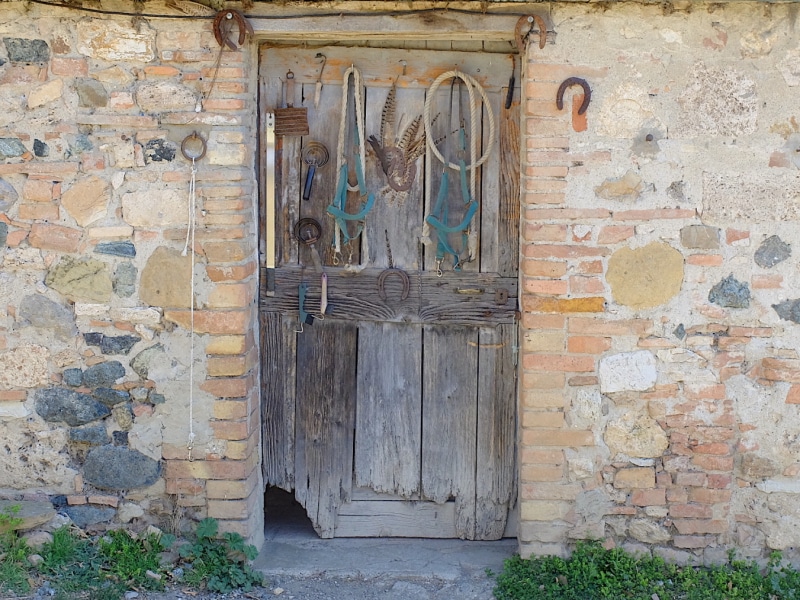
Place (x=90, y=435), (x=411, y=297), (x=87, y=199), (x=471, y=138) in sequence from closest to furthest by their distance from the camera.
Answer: (x=87, y=199)
(x=90, y=435)
(x=471, y=138)
(x=411, y=297)

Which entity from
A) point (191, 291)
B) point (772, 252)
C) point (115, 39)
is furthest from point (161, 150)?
point (772, 252)

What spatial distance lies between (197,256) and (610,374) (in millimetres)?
1780

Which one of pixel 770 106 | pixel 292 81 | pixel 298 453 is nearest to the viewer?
pixel 770 106

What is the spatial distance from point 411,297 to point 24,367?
5.53 feet

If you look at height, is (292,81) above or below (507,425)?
above

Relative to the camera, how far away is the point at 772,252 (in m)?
3.22

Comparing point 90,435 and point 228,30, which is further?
point 90,435

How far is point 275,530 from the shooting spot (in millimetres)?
3830

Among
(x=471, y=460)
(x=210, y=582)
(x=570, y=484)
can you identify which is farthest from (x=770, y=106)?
(x=210, y=582)

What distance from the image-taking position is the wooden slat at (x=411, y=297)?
11.7ft

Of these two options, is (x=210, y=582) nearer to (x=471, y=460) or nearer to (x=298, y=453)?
(x=298, y=453)

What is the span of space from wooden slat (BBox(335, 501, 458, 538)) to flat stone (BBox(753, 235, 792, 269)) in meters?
1.76

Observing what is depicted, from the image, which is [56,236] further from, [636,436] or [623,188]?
[636,436]

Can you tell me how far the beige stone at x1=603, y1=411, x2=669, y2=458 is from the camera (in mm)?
3293
